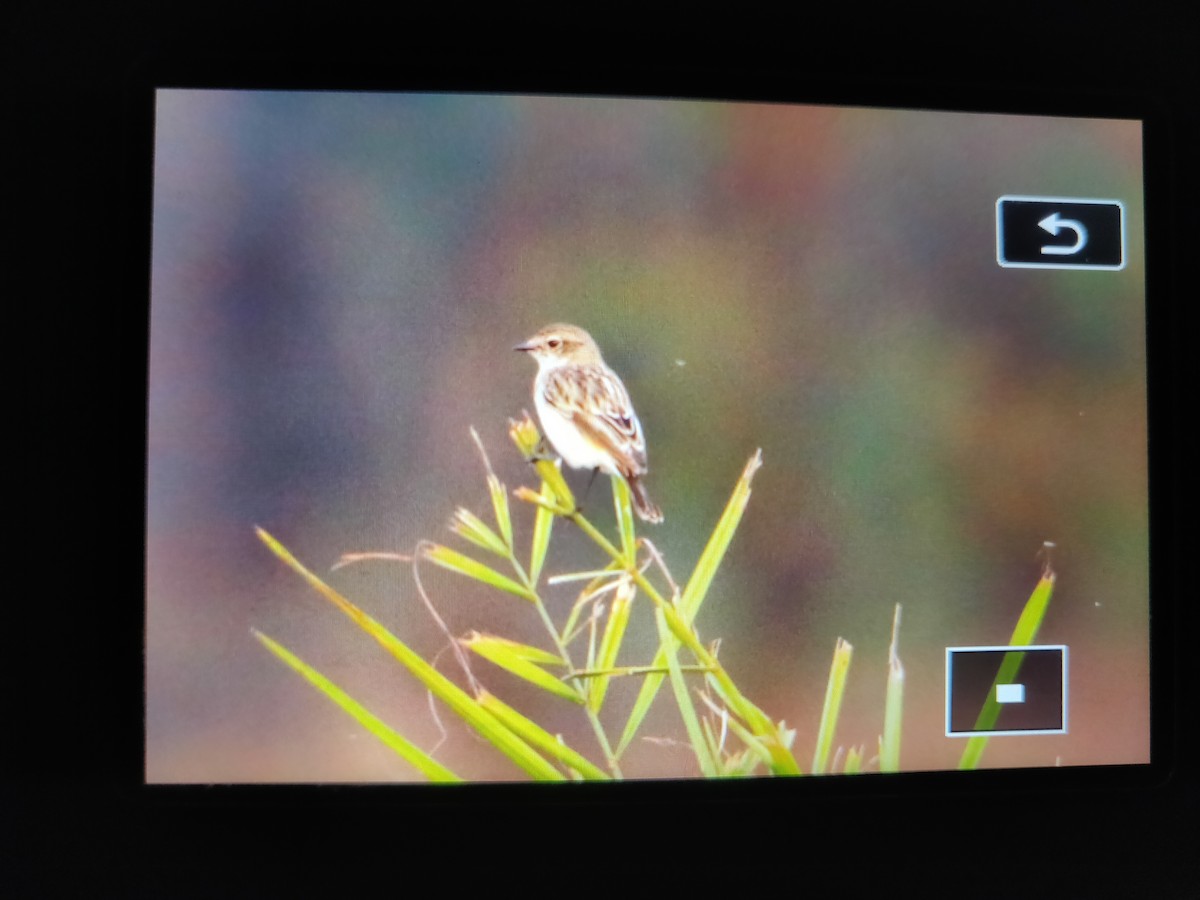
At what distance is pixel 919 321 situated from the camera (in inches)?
28.1

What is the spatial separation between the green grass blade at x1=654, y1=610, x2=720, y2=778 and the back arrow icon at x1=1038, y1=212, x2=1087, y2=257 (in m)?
0.54

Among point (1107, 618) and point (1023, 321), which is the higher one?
point (1023, 321)

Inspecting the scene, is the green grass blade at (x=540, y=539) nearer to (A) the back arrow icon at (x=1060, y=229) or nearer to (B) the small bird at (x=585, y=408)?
(B) the small bird at (x=585, y=408)

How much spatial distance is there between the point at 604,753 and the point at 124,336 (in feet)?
2.01

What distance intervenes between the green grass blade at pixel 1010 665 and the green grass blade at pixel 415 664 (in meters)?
0.45

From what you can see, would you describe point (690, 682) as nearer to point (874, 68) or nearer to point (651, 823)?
point (651, 823)

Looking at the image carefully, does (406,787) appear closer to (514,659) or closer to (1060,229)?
(514,659)

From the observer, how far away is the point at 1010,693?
0.72 meters

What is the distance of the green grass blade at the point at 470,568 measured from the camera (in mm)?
688

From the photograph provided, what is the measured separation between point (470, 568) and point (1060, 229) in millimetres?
678

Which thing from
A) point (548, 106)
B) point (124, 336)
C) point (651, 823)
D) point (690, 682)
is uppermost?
point (548, 106)

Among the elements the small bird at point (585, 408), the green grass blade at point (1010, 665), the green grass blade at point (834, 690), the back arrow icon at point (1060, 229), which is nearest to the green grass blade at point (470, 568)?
the small bird at point (585, 408)

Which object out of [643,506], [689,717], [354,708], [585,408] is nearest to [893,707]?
[689,717]

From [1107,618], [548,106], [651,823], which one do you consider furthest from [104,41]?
[1107,618]
